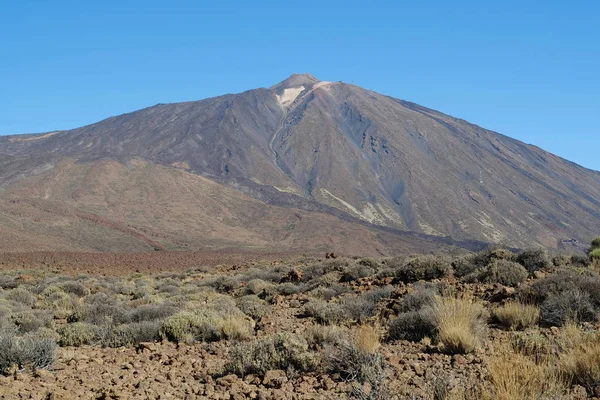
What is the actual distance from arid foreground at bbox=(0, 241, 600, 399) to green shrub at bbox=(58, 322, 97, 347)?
0.02 m

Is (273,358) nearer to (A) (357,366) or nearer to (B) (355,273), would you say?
(A) (357,366)

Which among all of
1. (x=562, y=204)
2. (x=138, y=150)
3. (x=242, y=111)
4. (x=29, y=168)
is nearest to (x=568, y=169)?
(x=562, y=204)

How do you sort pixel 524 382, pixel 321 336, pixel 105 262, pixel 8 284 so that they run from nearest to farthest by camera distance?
1. pixel 524 382
2. pixel 321 336
3. pixel 8 284
4. pixel 105 262

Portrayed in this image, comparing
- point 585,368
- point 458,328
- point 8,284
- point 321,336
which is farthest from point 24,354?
point 8,284

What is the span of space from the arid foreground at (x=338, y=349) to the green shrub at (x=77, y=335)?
0.7 inches

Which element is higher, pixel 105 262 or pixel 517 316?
pixel 517 316

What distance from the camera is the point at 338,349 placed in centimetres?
591

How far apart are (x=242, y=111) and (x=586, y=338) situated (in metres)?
167

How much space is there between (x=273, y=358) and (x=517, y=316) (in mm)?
3516

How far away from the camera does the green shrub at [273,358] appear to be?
5.87 meters

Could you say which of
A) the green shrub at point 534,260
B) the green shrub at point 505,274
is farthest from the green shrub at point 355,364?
the green shrub at point 534,260

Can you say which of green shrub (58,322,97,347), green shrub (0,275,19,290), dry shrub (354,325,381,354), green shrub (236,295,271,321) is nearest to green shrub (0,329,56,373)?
→ green shrub (58,322,97,347)

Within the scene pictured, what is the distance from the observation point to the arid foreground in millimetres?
4504

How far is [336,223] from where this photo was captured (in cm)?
7875
